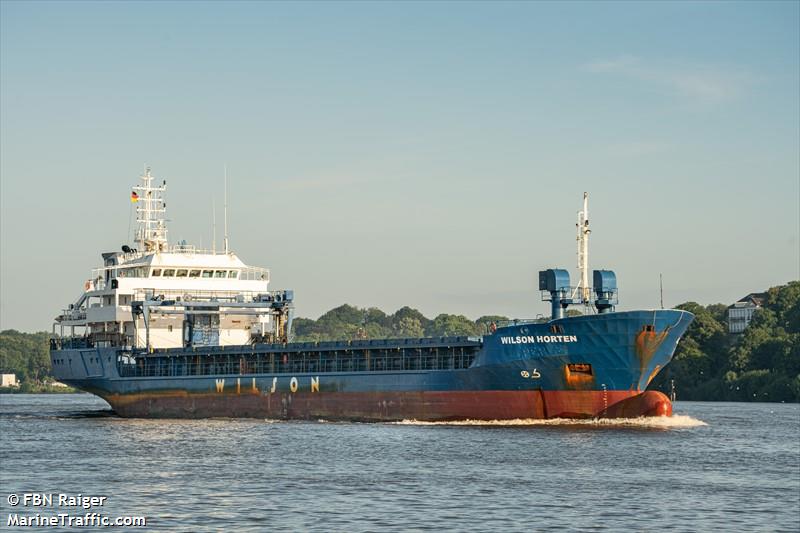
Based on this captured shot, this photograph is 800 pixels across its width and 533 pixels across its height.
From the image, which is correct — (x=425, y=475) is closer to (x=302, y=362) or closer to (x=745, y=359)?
(x=302, y=362)

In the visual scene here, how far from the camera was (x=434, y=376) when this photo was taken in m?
57.6

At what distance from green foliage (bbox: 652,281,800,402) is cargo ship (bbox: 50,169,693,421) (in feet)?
170

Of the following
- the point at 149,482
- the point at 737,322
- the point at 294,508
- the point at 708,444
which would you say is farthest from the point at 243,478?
the point at 737,322

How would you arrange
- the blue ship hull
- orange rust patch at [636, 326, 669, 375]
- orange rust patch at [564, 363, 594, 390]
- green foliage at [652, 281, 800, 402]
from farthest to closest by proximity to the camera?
green foliage at [652, 281, 800, 402], orange rust patch at [564, 363, 594, 390], the blue ship hull, orange rust patch at [636, 326, 669, 375]

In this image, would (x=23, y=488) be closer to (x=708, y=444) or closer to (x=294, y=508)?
(x=294, y=508)

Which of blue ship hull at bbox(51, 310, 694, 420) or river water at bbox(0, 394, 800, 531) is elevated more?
blue ship hull at bbox(51, 310, 694, 420)

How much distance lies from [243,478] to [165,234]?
4487cm

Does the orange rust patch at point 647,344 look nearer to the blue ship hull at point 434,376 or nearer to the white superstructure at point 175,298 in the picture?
the blue ship hull at point 434,376

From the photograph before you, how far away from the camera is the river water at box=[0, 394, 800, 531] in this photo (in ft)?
98.7

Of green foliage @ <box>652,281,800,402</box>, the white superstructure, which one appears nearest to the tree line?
green foliage @ <box>652,281,800,402</box>

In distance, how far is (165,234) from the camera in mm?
80250

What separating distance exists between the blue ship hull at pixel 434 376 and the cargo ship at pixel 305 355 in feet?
0.19

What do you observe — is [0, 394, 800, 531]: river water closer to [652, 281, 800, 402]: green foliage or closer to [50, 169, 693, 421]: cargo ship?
[50, 169, 693, 421]: cargo ship

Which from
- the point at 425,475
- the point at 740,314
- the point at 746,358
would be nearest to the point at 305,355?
the point at 425,475
